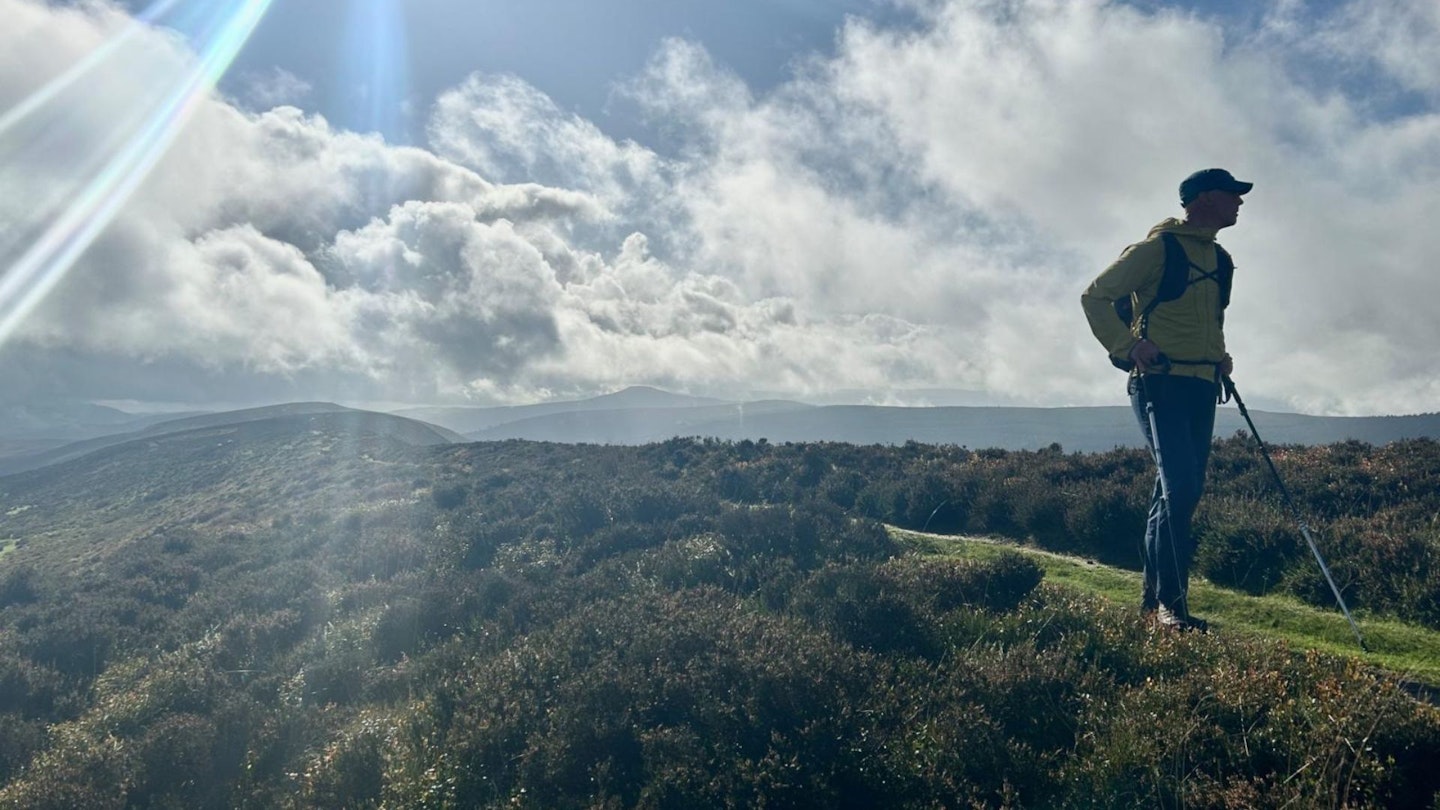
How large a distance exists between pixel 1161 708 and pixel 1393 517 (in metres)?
5.78

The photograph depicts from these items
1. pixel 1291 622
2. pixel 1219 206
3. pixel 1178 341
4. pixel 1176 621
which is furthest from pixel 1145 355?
pixel 1291 622

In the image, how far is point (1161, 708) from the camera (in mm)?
4672

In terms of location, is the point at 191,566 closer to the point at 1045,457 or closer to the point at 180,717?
the point at 180,717

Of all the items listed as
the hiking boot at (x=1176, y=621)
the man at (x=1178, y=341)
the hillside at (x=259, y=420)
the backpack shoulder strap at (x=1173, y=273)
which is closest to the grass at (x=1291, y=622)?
the hiking boot at (x=1176, y=621)

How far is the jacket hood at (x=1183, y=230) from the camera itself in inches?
241

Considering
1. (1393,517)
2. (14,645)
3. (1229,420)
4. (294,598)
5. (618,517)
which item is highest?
(1229,420)

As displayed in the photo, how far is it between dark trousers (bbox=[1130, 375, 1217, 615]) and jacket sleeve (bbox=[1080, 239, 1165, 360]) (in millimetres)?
383

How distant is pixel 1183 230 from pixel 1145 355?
1.10 m

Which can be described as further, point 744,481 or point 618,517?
point 744,481

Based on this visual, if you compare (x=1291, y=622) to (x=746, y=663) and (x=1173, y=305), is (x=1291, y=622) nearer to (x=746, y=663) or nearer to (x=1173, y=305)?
(x=1173, y=305)

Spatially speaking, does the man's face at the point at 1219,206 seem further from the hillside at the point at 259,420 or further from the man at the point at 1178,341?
the hillside at the point at 259,420

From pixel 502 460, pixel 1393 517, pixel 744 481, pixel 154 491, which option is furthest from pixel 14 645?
pixel 154 491

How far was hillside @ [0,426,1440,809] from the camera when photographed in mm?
4543

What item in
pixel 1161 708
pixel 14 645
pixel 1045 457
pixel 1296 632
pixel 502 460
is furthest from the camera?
pixel 502 460
